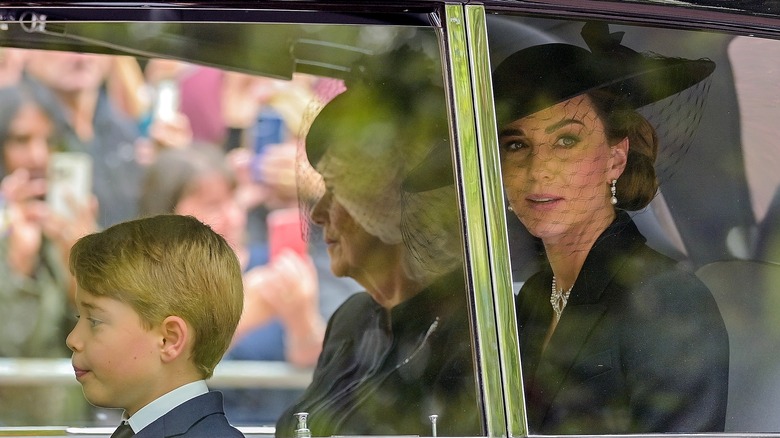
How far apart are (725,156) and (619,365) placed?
16.9 inches

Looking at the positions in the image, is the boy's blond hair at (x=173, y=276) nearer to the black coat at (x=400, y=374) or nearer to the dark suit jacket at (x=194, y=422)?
the dark suit jacket at (x=194, y=422)

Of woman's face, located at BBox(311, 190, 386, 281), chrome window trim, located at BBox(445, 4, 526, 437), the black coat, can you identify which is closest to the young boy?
the black coat

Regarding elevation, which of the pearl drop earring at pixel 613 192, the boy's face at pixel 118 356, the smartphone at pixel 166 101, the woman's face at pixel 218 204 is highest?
the smartphone at pixel 166 101

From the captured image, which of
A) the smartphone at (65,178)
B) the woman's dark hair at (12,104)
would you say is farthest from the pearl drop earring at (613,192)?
the woman's dark hair at (12,104)

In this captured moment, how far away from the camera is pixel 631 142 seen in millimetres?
1857

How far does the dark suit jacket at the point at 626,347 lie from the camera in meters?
1.76

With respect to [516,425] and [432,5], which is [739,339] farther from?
[432,5]

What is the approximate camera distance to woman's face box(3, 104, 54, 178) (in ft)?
7.77

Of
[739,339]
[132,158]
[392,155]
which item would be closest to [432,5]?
[392,155]

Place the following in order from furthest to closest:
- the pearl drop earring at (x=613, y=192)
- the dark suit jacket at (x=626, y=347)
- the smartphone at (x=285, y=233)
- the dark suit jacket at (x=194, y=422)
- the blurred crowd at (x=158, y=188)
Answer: the smartphone at (x=285, y=233) → the blurred crowd at (x=158, y=188) → the pearl drop earring at (x=613, y=192) → the dark suit jacket at (x=626, y=347) → the dark suit jacket at (x=194, y=422)

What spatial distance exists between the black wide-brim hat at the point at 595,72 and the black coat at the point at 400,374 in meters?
0.32

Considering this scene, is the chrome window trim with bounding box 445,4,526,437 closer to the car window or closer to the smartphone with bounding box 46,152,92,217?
the car window

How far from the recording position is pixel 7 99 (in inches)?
94.3

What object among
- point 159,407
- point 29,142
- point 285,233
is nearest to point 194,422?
point 159,407
